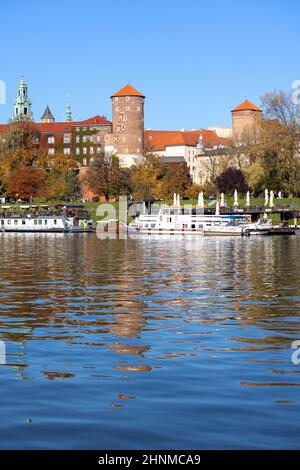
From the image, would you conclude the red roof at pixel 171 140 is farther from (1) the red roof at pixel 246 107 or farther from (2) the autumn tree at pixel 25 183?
(2) the autumn tree at pixel 25 183

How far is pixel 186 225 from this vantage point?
83312 mm

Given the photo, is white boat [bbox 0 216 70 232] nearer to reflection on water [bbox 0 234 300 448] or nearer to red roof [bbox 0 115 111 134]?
reflection on water [bbox 0 234 300 448]

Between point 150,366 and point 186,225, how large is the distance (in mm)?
70221

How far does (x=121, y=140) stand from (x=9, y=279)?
129403 mm

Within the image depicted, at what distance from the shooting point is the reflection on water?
32.5 ft

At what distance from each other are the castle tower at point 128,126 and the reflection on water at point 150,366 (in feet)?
432

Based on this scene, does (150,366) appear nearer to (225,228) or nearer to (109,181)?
(225,228)

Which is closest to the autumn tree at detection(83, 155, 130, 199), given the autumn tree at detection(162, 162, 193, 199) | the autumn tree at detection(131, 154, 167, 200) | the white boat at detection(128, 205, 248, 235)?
the autumn tree at detection(131, 154, 167, 200)

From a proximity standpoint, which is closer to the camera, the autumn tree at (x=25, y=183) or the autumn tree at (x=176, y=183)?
the autumn tree at (x=25, y=183)

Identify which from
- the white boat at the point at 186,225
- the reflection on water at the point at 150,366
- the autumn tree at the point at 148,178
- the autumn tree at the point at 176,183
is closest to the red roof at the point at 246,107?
the autumn tree at the point at 148,178

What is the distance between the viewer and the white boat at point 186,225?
79.6m

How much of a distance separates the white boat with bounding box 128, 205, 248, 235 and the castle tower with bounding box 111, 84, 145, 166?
7036 centimetres
